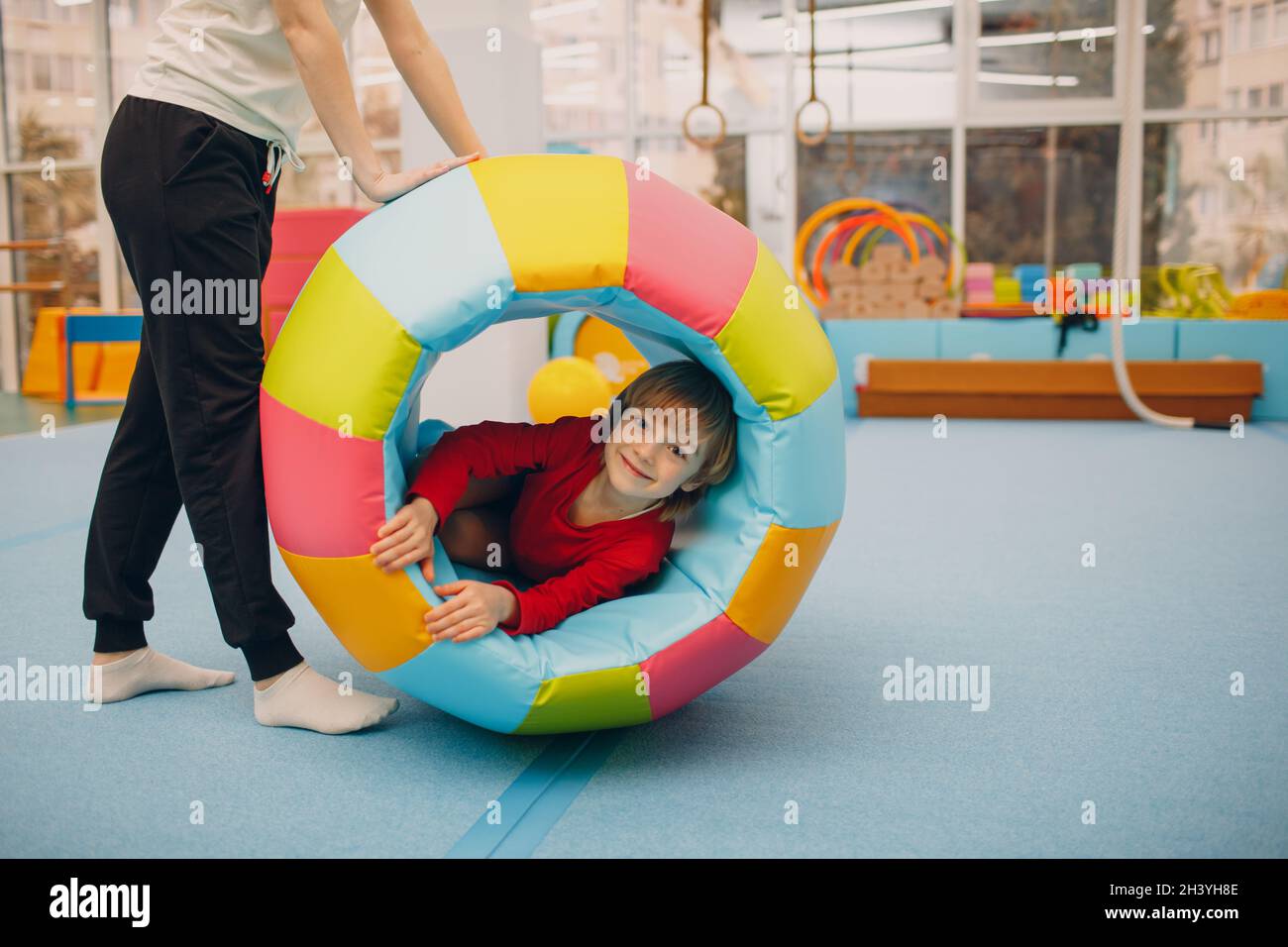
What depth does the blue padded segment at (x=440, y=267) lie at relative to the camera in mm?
1501

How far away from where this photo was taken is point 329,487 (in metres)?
1.52

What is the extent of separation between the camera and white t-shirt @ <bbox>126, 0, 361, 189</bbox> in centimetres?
162

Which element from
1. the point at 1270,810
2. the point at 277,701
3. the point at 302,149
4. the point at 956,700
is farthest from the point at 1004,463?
the point at 302,149

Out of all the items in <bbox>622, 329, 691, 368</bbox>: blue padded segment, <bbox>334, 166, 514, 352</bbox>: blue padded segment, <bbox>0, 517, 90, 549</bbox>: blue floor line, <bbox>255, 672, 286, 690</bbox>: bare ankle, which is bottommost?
<bbox>0, 517, 90, 549</bbox>: blue floor line

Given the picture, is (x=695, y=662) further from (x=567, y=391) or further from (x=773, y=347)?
(x=567, y=391)

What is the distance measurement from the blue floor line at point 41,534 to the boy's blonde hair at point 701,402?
6.90ft

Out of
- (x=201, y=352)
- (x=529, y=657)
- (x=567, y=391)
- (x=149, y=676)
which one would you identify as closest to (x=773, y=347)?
(x=529, y=657)

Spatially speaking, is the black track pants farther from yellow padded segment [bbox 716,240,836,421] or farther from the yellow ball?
the yellow ball

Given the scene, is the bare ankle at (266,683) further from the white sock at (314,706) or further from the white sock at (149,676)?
the white sock at (149,676)

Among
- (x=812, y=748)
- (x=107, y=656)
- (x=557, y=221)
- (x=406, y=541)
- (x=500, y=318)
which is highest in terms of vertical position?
(x=557, y=221)

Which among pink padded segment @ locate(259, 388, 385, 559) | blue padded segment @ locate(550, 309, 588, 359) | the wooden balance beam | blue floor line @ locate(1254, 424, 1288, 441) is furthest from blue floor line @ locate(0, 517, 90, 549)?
blue floor line @ locate(1254, 424, 1288, 441)

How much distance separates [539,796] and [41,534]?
90.8 inches

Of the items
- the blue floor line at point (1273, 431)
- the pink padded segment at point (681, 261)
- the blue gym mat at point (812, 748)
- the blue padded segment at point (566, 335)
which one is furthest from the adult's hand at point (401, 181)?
the blue floor line at point (1273, 431)

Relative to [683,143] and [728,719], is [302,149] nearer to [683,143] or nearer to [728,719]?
[683,143]
